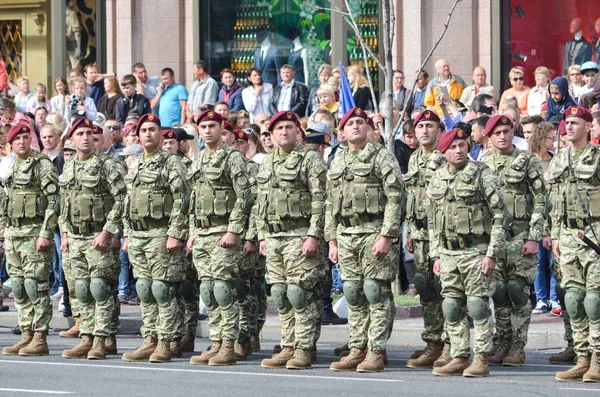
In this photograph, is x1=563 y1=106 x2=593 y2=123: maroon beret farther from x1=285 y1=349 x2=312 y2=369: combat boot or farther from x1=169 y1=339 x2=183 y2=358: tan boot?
x1=169 y1=339 x2=183 y2=358: tan boot

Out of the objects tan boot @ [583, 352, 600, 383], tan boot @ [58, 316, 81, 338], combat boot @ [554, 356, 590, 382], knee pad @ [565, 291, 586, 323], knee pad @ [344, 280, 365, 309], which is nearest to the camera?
tan boot @ [583, 352, 600, 383]

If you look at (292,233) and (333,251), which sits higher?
(292,233)

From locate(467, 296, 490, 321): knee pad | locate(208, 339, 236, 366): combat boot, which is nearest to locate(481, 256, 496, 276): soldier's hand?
locate(467, 296, 490, 321): knee pad

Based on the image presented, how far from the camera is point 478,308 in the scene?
12.8 metres

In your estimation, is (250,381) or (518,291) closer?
(250,381)

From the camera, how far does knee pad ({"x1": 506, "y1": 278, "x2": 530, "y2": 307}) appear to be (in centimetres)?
1351

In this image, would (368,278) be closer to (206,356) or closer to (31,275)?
(206,356)

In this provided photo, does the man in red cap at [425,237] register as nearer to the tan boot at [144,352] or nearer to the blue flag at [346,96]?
the tan boot at [144,352]

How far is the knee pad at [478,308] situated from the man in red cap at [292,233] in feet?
4.67

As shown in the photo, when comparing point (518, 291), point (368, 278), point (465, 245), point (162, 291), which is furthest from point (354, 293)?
point (162, 291)

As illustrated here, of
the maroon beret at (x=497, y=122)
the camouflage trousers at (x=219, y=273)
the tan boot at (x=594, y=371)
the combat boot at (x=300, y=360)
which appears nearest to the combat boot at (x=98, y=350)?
the camouflage trousers at (x=219, y=273)

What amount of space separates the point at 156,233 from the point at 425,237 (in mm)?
2372

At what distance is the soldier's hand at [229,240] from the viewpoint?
1377 cm

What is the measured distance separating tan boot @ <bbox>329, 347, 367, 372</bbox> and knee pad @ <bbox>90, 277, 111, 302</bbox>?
236cm
